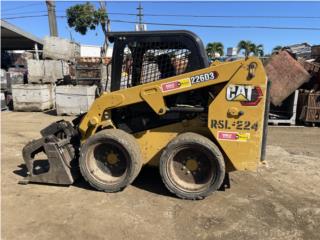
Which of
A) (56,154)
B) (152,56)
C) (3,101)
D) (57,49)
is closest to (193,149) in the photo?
(152,56)

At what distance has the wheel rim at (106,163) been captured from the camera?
4.68m

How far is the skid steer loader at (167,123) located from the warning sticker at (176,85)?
1 centimetres

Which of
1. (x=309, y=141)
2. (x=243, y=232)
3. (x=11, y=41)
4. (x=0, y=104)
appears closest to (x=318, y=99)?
(x=309, y=141)

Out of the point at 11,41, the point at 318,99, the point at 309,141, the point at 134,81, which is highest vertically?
the point at 11,41

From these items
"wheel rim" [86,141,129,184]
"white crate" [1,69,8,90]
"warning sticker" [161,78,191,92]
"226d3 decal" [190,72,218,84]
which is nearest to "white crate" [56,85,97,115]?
"white crate" [1,69,8,90]

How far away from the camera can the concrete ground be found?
11.8 ft

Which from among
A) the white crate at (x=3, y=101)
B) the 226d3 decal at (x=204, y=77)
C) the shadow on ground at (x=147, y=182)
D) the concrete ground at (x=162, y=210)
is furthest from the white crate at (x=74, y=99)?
the 226d3 decal at (x=204, y=77)

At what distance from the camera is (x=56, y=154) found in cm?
467

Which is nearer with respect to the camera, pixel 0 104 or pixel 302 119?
pixel 302 119

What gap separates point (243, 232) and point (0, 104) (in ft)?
38.9

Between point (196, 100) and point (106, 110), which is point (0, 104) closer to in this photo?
point (106, 110)

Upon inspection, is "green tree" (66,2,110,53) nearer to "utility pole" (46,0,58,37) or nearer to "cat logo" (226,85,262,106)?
"utility pole" (46,0,58,37)

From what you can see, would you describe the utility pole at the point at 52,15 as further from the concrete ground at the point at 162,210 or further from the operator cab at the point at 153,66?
the operator cab at the point at 153,66

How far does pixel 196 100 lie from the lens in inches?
185
